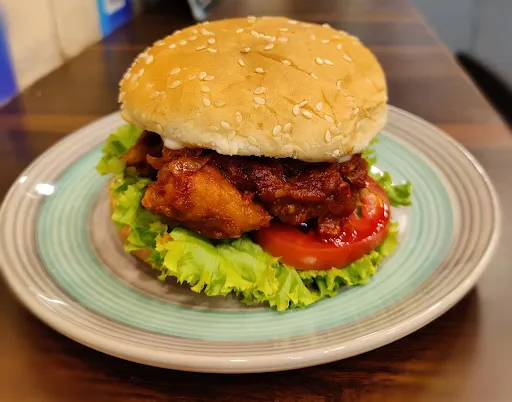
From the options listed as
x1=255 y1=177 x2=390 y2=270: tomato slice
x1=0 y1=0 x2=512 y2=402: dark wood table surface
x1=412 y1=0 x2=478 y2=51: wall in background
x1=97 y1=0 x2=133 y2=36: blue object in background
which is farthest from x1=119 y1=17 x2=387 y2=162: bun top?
x1=412 y1=0 x2=478 y2=51: wall in background

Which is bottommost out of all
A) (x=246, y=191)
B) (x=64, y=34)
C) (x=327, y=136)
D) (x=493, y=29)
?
(x=493, y=29)

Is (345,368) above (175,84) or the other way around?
the other way around

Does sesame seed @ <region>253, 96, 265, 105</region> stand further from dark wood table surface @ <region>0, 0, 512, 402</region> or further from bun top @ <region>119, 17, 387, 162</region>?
dark wood table surface @ <region>0, 0, 512, 402</region>

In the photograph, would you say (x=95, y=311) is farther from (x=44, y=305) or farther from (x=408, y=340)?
(x=408, y=340)

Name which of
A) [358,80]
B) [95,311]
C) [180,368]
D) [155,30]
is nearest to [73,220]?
[95,311]

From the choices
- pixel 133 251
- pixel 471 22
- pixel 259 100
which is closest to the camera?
pixel 259 100

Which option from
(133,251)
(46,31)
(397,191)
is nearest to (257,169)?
(133,251)

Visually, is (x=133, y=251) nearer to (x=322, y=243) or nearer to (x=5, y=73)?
(x=322, y=243)

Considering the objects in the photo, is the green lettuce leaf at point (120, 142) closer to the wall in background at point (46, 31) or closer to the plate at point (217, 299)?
the plate at point (217, 299)

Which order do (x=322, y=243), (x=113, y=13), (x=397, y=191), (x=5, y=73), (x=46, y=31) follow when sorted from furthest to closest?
(x=113, y=13)
(x=46, y=31)
(x=5, y=73)
(x=397, y=191)
(x=322, y=243)
